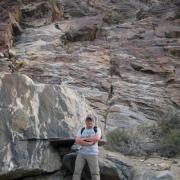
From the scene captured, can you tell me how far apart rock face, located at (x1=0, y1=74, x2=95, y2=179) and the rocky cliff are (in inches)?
0.8

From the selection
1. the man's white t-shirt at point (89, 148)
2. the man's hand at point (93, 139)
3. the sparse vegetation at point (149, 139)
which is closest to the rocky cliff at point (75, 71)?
the sparse vegetation at point (149, 139)

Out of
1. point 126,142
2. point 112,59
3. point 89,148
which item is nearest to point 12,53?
point 112,59

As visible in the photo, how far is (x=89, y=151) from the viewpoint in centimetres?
936

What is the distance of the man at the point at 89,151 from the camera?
30.5 ft

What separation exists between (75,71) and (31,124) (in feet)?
21.2

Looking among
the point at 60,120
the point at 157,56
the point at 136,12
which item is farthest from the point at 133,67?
the point at 136,12

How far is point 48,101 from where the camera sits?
10758mm

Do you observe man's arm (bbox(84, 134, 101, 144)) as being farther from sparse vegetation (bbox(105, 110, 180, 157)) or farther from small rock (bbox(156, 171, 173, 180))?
sparse vegetation (bbox(105, 110, 180, 157))

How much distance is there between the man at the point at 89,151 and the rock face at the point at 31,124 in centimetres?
96

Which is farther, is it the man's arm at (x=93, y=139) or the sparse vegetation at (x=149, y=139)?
the sparse vegetation at (x=149, y=139)

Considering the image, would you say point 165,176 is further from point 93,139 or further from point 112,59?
point 112,59

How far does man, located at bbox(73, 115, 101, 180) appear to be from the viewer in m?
9.30

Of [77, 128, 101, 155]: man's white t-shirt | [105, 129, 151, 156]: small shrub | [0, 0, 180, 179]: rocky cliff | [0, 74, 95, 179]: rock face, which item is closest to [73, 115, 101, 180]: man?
[77, 128, 101, 155]: man's white t-shirt

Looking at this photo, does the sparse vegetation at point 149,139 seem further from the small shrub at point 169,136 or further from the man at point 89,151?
the man at point 89,151
